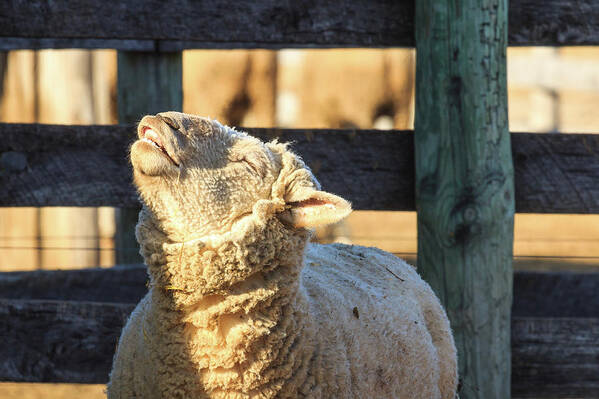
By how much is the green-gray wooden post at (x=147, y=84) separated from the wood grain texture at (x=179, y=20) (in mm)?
491

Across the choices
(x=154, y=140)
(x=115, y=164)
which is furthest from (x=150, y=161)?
(x=115, y=164)

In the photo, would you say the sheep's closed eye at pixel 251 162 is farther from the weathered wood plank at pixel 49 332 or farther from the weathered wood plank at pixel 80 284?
the weathered wood plank at pixel 80 284

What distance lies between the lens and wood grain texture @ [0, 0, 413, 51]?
3332mm

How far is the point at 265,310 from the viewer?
6.94 ft

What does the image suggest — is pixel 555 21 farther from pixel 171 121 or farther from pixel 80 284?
pixel 80 284

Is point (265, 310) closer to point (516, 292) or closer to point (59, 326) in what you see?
point (59, 326)

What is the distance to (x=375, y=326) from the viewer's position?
2500 mm

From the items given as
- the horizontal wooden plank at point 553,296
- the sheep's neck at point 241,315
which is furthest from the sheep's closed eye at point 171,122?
the horizontal wooden plank at point 553,296

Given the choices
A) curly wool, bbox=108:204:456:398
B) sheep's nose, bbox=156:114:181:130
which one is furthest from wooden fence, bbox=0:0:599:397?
sheep's nose, bbox=156:114:181:130

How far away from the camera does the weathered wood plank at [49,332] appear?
133 inches

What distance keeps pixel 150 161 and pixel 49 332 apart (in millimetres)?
1669

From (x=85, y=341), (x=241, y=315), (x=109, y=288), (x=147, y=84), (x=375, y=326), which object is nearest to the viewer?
(x=241, y=315)

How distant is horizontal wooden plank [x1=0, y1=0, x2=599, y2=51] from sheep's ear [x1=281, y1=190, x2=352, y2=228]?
4.52 ft

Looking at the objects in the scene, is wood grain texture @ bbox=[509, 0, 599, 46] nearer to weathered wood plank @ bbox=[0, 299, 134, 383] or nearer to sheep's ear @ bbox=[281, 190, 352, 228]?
sheep's ear @ bbox=[281, 190, 352, 228]
